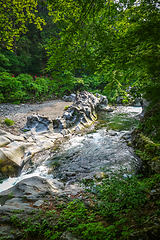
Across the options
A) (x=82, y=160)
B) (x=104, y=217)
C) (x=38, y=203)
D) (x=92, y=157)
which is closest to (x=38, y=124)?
(x=82, y=160)

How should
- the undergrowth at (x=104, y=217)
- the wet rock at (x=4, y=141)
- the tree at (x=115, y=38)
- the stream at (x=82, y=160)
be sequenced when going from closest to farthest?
the undergrowth at (x=104, y=217) → the tree at (x=115, y=38) → the stream at (x=82, y=160) → the wet rock at (x=4, y=141)

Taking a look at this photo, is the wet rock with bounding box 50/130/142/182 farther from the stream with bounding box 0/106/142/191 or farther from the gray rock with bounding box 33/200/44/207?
the gray rock with bounding box 33/200/44/207

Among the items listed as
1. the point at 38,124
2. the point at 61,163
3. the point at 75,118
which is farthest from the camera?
the point at 75,118

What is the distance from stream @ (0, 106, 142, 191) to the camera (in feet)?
14.3

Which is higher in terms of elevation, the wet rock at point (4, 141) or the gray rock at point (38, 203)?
the wet rock at point (4, 141)

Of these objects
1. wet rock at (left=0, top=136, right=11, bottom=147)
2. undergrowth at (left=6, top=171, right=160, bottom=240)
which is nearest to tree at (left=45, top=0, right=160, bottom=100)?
undergrowth at (left=6, top=171, right=160, bottom=240)

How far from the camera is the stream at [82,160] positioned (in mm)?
4354

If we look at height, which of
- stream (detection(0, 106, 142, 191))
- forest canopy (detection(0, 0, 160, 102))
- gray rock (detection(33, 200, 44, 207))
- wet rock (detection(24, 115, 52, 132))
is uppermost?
forest canopy (detection(0, 0, 160, 102))

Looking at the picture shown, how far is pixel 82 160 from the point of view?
5.41 meters

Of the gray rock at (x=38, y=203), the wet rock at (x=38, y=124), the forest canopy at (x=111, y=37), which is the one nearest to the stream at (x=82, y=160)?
the gray rock at (x=38, y=203)

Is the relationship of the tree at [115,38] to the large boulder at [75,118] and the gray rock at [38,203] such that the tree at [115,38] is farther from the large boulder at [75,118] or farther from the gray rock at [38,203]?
the large boulder at [75,118]

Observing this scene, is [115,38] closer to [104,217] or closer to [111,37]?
[111,37]

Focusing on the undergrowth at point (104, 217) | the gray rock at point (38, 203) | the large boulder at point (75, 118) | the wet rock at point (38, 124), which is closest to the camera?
the undergrowth at point (104, 217)

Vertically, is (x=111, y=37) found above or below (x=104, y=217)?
above
